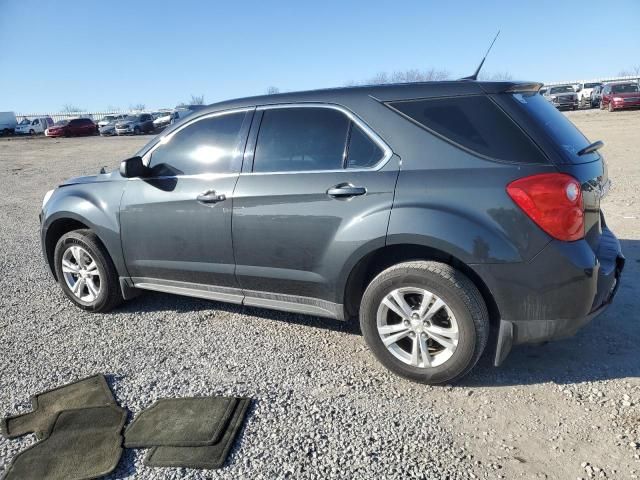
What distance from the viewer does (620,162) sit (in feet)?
37.0

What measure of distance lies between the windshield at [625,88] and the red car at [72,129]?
40.7 meters

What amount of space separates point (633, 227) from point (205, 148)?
17.6 ft

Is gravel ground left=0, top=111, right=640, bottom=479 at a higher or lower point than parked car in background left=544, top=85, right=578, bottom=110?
lower

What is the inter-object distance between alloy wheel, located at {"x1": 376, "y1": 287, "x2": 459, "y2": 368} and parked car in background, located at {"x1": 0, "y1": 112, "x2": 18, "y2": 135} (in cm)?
5217

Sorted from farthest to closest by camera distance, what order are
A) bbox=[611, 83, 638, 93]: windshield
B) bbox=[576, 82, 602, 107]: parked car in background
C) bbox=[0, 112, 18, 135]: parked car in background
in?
1. bbox=[0, 112, 18, 135]: parked car in background
2. bbox=[576, 82, 602, 107]: parked car in background
3. bbox=[611, 83, 638, 93]: windshield

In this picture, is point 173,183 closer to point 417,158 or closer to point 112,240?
point 112,240

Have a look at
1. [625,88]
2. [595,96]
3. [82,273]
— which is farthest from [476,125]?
[595,96]

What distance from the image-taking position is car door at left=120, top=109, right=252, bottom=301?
3668 mm

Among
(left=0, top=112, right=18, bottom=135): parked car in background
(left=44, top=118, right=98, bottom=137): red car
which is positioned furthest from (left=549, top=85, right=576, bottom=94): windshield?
(left=0, top=112, right=18, bottom=135): parked car in background

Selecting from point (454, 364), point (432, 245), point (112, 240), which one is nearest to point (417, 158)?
point (432, 245)

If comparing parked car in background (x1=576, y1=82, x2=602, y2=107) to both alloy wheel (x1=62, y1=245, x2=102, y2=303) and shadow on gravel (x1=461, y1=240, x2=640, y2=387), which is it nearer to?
shadow on gravel (x1=461, y1=240, x2=640, y2=387)

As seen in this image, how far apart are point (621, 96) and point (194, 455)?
34644 millimetres

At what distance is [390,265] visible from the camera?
3297 millimetres

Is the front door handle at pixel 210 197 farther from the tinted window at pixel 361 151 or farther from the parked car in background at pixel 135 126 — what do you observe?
the parked car in background at pixel 135 126
